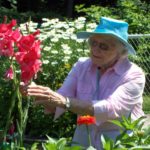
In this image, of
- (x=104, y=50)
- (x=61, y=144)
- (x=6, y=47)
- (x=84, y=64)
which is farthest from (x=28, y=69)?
(x=84, y=64)

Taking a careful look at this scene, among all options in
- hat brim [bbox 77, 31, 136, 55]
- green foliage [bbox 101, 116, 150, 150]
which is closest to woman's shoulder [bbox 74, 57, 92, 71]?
hat brim [bbox 77, 31, 136, 55]

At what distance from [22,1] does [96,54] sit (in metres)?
20.1

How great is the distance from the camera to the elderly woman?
3256mm

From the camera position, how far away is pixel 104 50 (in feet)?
11.1

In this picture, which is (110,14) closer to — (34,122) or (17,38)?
(34,122)

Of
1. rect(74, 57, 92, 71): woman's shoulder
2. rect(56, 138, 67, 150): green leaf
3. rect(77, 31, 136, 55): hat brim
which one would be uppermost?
rect(77, 31, 136, 55): hat brim

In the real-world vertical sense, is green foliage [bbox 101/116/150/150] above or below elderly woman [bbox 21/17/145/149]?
below

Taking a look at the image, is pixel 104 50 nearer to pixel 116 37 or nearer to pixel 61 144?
pixel 116 37

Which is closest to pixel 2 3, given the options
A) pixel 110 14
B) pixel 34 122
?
pixel 110 14

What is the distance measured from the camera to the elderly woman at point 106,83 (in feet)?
10.7

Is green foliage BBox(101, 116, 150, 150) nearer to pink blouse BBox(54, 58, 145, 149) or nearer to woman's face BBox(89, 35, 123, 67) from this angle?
pink blouse BBox(54, 58, 145, 149)

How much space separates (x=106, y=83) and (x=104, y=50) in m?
0.18

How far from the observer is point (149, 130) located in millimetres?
2904

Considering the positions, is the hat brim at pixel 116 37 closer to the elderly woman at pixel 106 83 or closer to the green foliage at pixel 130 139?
the elderly woman at pixel 106 83
